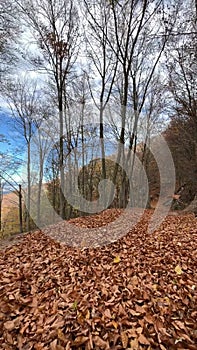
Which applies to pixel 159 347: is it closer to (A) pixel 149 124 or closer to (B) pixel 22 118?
(B) pixel 22 118

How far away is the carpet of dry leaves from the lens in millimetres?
1787

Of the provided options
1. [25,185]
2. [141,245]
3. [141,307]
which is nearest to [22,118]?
[25,185]

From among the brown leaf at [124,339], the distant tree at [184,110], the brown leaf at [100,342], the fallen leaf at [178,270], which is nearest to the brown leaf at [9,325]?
the brown leaf at [100,342]

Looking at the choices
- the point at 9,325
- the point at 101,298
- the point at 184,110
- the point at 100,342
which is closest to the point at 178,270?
the point at 101,298

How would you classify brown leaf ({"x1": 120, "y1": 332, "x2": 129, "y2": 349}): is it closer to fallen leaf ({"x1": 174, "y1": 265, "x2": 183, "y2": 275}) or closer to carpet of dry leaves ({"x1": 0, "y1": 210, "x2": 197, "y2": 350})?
carpet of dry leaves ({"x1": 0, "y1": 210, "x2": 197, "y2": 350})

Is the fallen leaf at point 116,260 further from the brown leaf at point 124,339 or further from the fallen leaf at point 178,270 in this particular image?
the brown leaf at point 124,339

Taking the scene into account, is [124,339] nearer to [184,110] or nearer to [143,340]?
[143,340]

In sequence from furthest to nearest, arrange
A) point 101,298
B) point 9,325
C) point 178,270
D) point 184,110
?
1. point 184,110
2. point 178,270
3. point 101,298
4. point 9,325

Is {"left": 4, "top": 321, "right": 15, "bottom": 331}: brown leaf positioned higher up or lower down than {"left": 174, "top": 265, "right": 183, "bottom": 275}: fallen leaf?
lower down

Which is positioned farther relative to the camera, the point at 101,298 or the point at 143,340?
the point at 101,298

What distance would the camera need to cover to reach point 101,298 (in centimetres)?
228

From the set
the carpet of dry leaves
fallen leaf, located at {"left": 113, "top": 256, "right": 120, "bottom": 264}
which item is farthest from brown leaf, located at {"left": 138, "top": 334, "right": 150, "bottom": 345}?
fallen leaf, located at {"left": 113, "top": 256, "right": 120, "bottom": 264}

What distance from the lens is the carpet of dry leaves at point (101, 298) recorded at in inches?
70.4

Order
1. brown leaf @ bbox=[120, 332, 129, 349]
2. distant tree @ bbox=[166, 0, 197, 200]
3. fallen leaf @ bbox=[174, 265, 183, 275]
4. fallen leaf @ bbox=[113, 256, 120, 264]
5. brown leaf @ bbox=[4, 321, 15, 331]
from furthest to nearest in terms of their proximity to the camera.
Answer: distant tree @ bbox=[166, 0, 197, 200], fallen leaf @ bbox=[113, 256, 120, 264], fallen leaf @ bbox=[174, 265, 183, 275], brown leaf @ bbox=[4, 321, 15, 331], brown leaf @ bbox=[120, 332, 129, 349]
